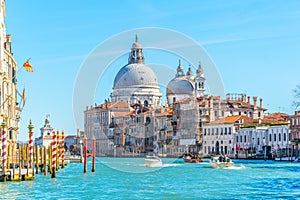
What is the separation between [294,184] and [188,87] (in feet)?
245

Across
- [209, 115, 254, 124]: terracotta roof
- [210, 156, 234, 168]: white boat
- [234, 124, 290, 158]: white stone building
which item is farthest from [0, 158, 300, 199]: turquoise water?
[209, 115, 254, 124]: terracotta roof

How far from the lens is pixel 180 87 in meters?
101

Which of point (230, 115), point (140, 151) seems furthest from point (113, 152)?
point (230, 115)

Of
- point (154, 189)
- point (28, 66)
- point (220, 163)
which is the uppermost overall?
point (28, 66)

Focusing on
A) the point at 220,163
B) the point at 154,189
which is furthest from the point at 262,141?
the point at 154,189

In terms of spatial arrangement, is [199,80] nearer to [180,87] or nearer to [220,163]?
[180,87]

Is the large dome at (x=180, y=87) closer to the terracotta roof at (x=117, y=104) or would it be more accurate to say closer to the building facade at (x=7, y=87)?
the terracotta roof at (x=117, y=104)

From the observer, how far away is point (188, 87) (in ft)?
333

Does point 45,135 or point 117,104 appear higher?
point 117,104

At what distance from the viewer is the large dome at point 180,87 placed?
9897 cm

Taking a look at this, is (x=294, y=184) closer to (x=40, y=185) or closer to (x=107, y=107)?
(x=40, y=185)

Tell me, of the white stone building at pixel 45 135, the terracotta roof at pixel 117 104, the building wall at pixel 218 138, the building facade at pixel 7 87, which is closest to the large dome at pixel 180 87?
the terracotta roof at pixel 117 104

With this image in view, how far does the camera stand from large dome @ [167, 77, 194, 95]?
325 feet

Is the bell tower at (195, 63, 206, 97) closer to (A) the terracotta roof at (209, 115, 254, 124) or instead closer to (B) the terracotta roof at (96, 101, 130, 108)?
(B) the terracotta roof at (96, 101, 130, 108)
